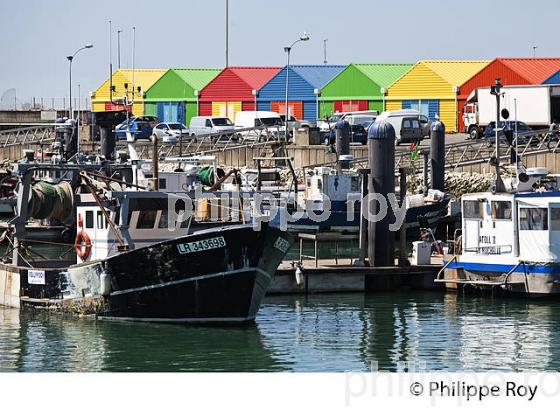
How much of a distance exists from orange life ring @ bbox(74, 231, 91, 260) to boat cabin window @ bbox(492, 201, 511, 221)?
33.6ft

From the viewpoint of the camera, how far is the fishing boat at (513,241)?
34844mm

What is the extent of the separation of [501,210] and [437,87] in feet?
150

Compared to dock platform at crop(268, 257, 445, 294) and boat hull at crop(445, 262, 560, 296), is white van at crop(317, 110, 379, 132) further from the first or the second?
boat hull at crop(445, 262, 560, 296)

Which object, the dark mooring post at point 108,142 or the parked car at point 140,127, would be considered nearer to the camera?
the dark mooring post at point 108,142

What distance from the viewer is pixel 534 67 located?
257ft

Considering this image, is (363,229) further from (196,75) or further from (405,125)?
(196,75)

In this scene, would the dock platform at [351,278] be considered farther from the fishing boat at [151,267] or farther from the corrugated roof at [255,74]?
the corrugated roof at [255,74]

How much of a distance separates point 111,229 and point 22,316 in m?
3.25

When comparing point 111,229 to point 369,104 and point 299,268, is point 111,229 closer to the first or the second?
point 299,268

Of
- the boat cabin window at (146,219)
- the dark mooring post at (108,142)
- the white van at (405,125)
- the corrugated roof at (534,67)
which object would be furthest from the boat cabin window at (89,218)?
the corrugated roof at (534,67)

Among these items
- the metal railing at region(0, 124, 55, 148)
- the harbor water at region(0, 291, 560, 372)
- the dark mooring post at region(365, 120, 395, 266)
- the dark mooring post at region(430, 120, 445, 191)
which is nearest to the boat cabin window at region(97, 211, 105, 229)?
the harbor water at region(0, 291, 560, 372)

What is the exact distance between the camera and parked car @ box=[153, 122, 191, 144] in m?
73.9

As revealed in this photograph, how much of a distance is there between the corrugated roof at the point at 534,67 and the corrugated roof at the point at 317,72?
11537 mm
